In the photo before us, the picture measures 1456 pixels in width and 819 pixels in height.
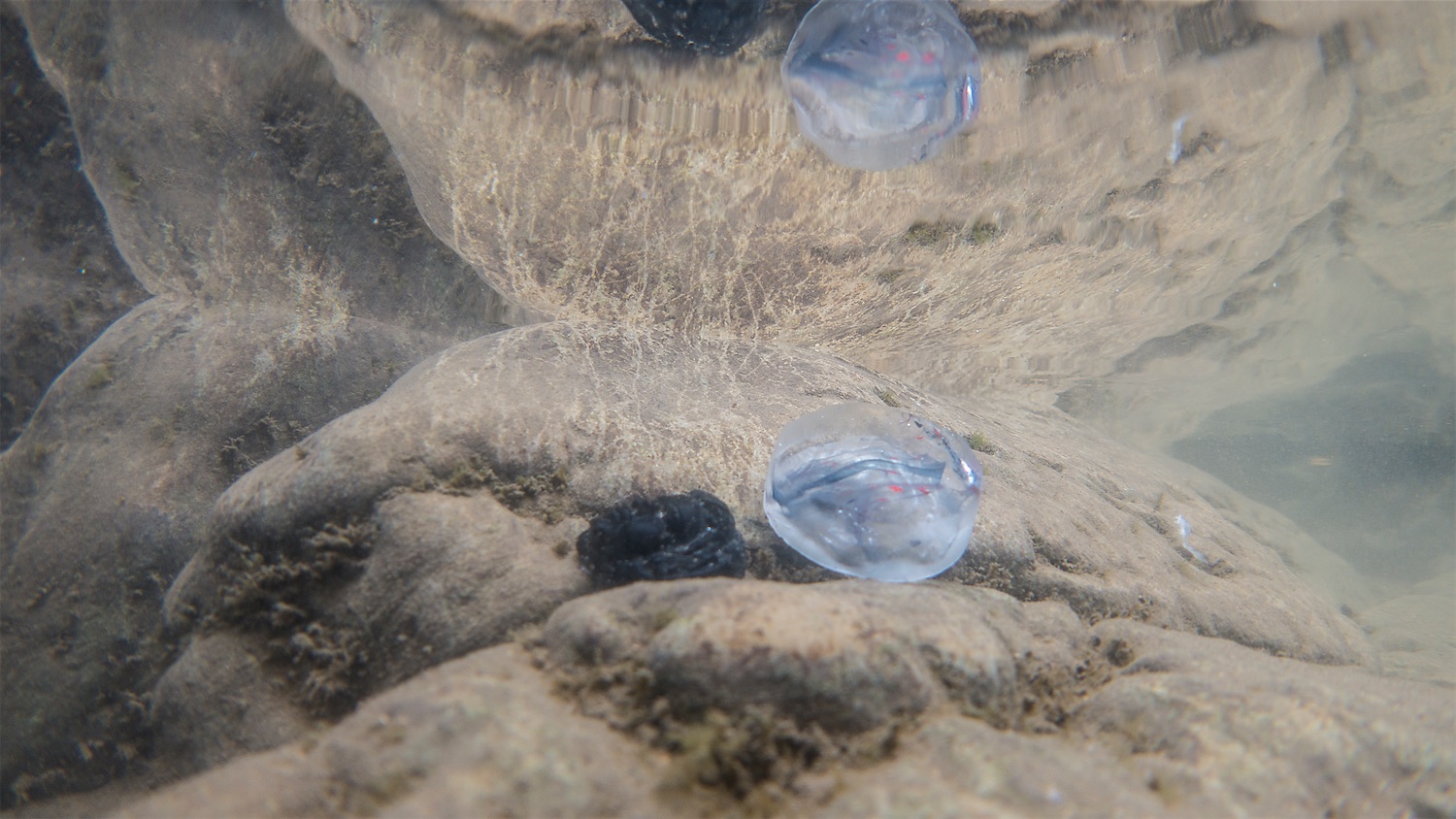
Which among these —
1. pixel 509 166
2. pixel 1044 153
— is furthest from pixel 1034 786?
pixel 1044 153

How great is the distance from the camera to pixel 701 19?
119 inches

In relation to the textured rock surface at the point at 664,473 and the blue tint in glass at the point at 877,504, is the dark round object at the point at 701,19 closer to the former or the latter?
the textured rock surface at the point at 664,473

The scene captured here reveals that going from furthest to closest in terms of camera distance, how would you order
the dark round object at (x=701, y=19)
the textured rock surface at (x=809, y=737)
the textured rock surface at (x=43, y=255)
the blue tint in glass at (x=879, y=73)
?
the textured rock surface at (x=43, y=255) < the blue tint in glass at (x=879, y=73) < the dark round object at (x=701, y=19) < the textured rock surface at (x=809, y=737)

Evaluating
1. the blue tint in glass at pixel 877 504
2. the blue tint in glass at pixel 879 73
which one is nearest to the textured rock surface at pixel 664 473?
the blue tint in glass at pixel 877 504

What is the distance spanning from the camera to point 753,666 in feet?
5.47

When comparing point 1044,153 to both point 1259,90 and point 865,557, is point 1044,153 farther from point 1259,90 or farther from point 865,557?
point 865,557

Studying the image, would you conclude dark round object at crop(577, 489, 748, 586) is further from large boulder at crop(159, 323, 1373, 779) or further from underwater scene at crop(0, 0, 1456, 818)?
large boulder at crop(159, 323, 1373, 779)

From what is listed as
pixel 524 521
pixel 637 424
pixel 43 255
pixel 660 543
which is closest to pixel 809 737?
pixel 660 543

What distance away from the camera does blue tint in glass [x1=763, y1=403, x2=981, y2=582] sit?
2.67 m

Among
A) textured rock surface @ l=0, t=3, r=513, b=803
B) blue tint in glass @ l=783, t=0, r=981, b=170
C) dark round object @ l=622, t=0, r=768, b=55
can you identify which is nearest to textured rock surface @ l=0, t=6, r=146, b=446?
textured rock surface @ l=0, t=3, r=513, b=803

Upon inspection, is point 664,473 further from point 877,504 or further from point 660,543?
point 877,504

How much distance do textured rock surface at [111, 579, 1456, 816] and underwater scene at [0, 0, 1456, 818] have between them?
0.01 m

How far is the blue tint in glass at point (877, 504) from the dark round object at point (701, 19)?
2.22 meters

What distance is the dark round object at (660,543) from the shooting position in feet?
8.05
